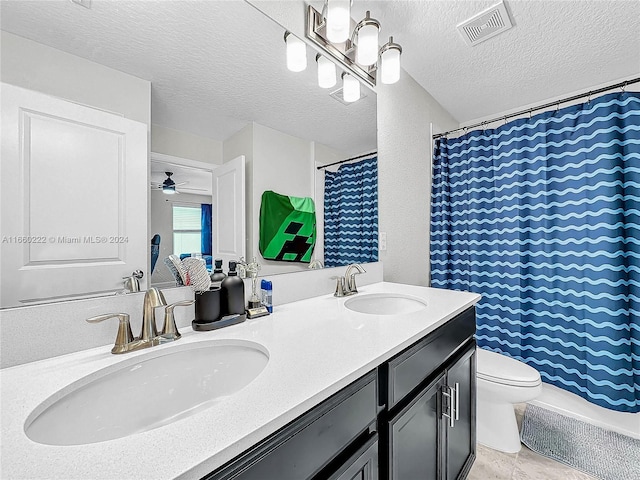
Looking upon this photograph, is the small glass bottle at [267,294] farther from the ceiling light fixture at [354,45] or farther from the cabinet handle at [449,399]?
the ceiling light fixture at [354,45]

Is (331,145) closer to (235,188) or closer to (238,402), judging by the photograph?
(235,188)

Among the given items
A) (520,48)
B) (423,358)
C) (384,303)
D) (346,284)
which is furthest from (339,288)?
(520,48)

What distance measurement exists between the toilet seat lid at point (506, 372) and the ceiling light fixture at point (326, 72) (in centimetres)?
173

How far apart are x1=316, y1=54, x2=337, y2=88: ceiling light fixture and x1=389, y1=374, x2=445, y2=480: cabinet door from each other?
138 cm

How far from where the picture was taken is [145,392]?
24.7 inches

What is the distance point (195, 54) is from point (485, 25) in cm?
151

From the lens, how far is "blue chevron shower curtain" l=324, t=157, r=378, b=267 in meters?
1.42

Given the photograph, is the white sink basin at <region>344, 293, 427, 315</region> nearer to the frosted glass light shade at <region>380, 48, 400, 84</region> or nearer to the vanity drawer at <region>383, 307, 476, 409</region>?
the vanity drawer at <region>383, 307, 476, 409</region>

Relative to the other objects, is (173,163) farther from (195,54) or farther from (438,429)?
(438,429)

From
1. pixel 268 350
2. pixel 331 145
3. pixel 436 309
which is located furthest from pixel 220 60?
pixel 436 309

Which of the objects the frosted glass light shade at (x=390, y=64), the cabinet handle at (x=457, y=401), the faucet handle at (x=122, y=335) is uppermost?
the frosted glass light shade at (x=390, y=64)

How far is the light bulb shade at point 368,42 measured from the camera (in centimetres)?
129

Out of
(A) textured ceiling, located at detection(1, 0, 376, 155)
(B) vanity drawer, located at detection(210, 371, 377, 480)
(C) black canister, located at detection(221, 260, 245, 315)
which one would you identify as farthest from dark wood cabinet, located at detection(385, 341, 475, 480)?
(A) textured ceiling, located at detection(1, 0, 376, 155)

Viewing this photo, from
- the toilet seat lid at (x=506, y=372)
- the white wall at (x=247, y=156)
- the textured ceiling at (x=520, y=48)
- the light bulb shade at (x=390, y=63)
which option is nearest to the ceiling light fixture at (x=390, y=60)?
the light bulb shade at (x=390, y=63)
